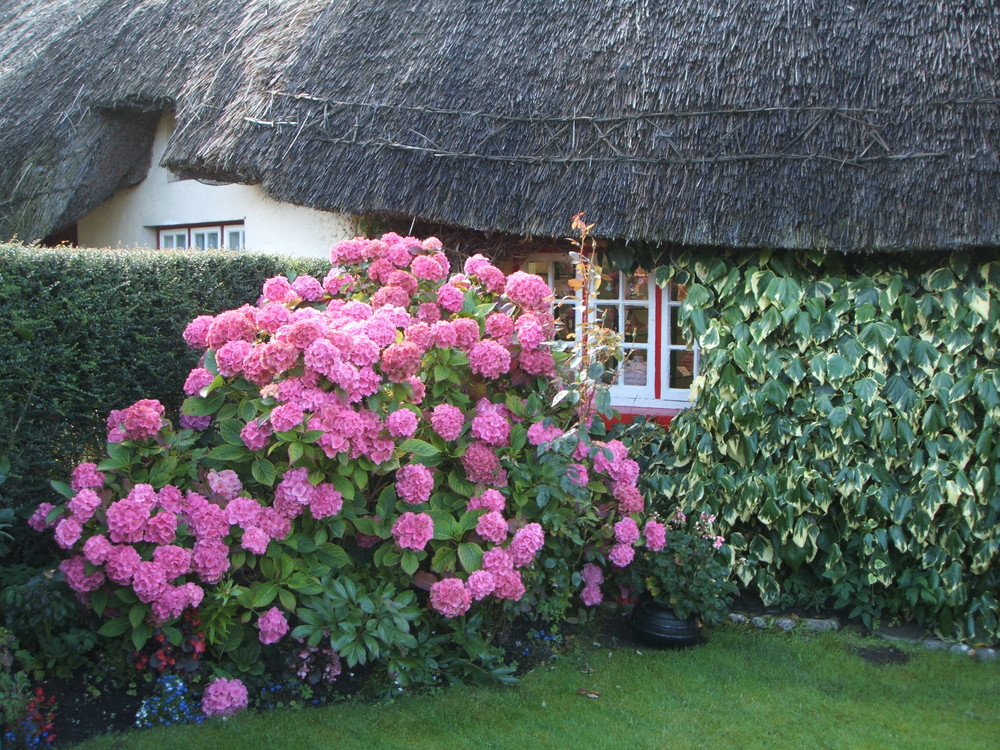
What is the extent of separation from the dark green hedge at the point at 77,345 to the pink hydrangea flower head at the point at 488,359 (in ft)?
5.45

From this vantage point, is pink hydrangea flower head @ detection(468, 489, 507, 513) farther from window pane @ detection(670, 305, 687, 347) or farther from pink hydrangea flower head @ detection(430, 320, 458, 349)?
window pane @ detection(670, 305, 687, 347)

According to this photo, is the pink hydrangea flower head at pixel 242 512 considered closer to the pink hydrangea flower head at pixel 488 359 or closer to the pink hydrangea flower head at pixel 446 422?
the pink hydrangea flower head at pixel 446 422

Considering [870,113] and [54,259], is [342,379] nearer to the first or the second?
[54,259]

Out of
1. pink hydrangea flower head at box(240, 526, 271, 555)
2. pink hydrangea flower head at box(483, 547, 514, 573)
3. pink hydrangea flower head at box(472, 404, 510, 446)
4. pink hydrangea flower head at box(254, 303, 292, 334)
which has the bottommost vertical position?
pink hydrangea flower head at box(483, 547, 514, 573)

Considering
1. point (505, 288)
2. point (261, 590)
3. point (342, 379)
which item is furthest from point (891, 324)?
point (261, 590)

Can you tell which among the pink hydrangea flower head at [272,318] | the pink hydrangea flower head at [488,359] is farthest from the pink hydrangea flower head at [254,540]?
the pink hydrangea flower head at [488,359]

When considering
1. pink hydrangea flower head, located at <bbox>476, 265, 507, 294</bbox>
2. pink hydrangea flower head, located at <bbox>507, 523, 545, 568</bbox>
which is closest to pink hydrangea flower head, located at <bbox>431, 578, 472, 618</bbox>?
pink hydrangea flower head, located at <bbox>507, 523, 545, 568</bbox>

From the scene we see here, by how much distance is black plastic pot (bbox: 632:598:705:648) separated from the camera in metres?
5.08

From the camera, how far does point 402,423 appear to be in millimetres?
4055

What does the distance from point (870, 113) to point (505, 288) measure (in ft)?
7.92

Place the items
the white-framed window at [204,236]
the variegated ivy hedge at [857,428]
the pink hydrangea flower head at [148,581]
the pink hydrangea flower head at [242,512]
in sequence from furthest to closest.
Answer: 1. the white-framed window at [204,236]
2. the variegated ivy hedge at [857,428]
3. the pink hydrangea flower head at [242,512]
4. the pink hydrangea flower head at [148,581]

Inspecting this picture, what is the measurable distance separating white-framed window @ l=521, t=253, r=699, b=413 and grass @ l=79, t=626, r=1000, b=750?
183cm

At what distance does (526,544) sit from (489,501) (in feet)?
0.84

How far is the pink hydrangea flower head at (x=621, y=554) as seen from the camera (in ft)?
15.9
